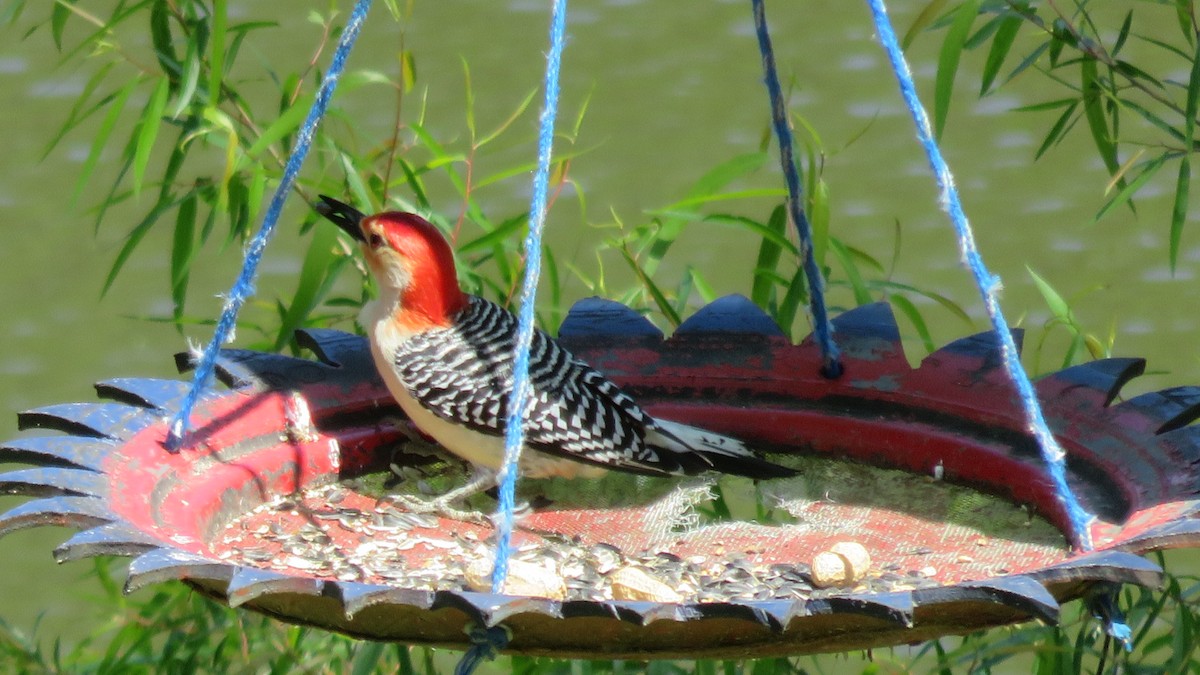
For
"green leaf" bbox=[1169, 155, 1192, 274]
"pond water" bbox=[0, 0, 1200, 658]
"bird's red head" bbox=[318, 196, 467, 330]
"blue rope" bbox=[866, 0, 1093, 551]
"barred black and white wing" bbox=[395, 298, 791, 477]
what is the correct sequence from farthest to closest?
"pond water" bbox=[0, 0, 1200, 658] < "green leaf" bbox=[1169, 155, 1192, 274] < "bird's red head" bbox=[318, 196, 467, 330] < "barred black and white wing" bbox=[395, 298, 791, 477] < "blue rope" bbox=[866, 0, 1093, 551]

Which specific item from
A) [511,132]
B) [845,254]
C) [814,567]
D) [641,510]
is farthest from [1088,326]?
[814,567]

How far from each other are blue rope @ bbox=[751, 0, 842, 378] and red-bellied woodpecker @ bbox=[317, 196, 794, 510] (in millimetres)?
248

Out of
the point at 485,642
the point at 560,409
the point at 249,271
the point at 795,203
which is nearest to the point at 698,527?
the point at 560,409

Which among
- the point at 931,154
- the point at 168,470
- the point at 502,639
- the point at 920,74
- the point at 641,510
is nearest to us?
the point at 502,639

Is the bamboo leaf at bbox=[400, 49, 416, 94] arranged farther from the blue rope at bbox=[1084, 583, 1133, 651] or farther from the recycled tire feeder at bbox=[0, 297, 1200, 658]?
the blue rope at bbox=[1084, 583, 1133, 651]

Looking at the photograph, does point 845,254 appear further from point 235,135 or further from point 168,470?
point 168,470

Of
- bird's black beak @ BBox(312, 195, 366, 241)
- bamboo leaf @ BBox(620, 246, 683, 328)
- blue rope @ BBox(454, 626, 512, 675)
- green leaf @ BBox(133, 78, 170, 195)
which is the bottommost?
blue rope @ BBox(454, 626, 512, 675)

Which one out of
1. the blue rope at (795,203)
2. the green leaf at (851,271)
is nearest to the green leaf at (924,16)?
the blue rope at (795,203)

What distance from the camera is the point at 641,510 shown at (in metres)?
3.11

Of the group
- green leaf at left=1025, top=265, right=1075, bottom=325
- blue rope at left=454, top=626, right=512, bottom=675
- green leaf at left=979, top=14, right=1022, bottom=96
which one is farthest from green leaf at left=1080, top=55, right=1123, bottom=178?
blue rope at left=454, top=626, right=512, bottom=675

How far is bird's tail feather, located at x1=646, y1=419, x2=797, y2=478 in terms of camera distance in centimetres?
307

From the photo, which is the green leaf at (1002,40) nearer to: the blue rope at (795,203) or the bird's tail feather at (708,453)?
the blue rope at (795,203)

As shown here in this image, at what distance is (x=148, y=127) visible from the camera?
10.7ft

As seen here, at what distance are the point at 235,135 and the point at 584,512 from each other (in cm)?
94
